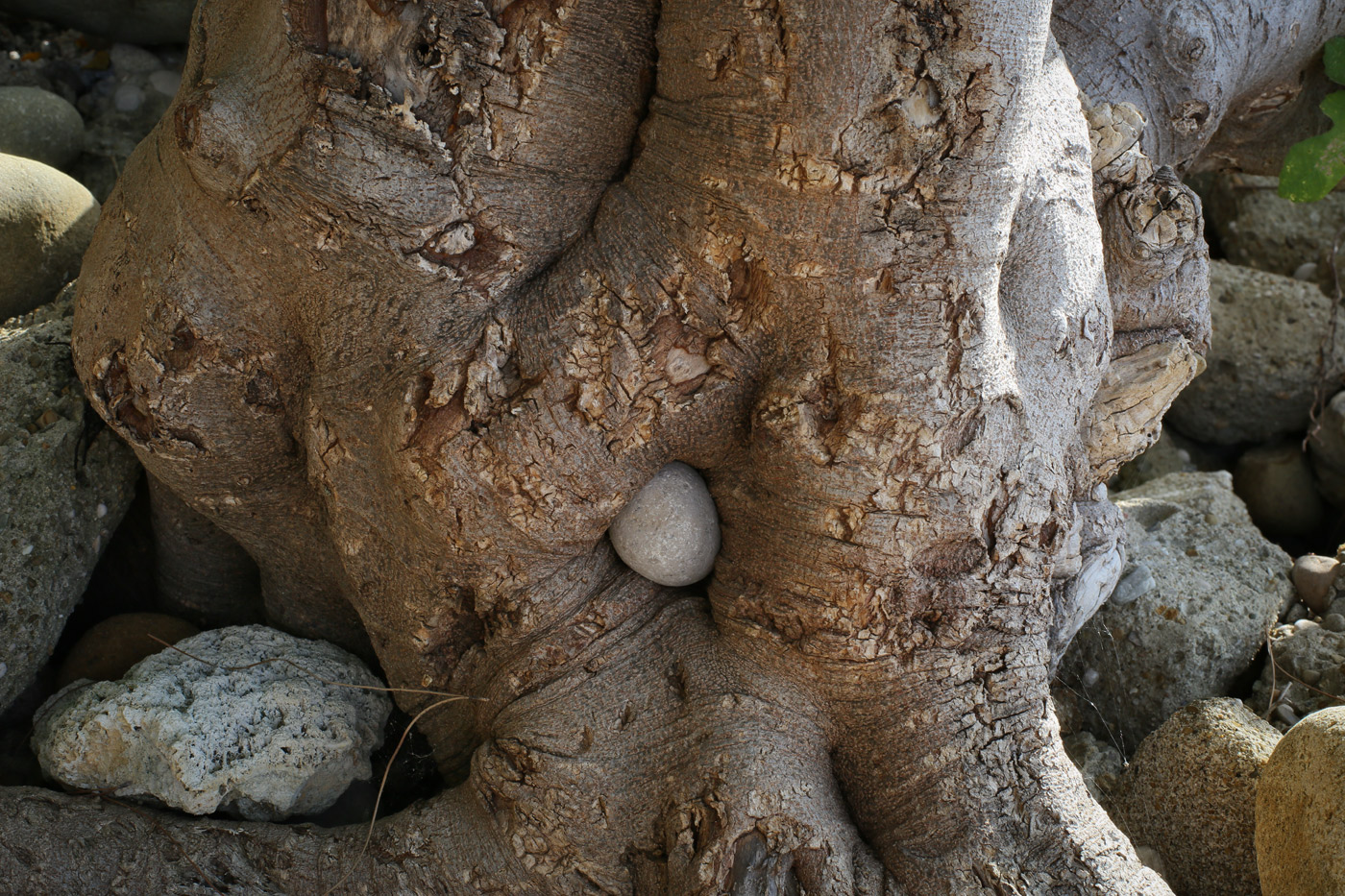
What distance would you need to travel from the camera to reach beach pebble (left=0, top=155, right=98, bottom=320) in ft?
8.32

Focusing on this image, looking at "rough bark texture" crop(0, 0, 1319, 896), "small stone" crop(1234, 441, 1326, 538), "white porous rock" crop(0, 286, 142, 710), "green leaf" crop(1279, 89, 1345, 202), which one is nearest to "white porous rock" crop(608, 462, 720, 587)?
"rough bark texture" crop(0, 0, 1319, 896)

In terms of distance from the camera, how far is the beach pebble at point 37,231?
2.54 m

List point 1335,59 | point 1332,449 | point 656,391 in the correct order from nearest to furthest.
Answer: point 656,391 < point 1335,59 < point 1332,449

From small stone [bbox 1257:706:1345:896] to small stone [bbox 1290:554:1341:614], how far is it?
1184 mm

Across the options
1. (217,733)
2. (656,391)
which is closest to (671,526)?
(656,391)

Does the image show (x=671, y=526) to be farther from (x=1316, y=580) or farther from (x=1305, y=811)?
(x=1316, y=580)

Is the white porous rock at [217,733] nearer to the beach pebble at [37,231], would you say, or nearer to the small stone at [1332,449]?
the beach pebble at [37,231]

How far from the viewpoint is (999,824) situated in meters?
1.76

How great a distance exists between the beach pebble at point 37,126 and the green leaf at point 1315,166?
3894 mm

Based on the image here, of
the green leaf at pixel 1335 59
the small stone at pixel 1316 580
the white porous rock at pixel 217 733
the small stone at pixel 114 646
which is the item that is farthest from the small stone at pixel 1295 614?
the small stone at pixel 114 646

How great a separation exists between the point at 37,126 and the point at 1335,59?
4148mm

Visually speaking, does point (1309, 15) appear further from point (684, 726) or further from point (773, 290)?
point (684, 726)

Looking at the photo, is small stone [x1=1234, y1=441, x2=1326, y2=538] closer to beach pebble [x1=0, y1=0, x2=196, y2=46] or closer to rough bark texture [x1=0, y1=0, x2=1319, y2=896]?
rough bark texture [x1=0, y1=0, x2=1319, y2=896]

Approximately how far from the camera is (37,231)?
2.58 metres
